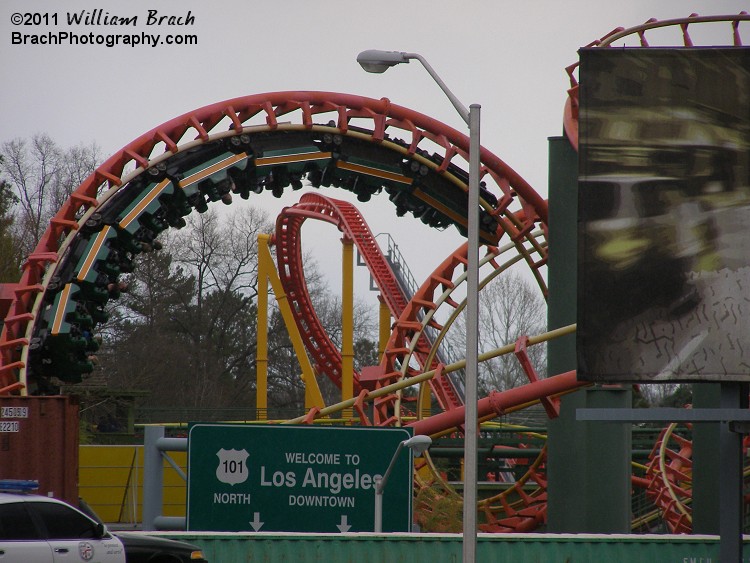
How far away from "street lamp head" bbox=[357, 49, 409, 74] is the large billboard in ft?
9.72

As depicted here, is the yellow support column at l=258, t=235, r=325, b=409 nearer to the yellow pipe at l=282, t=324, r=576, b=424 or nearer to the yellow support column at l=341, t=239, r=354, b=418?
the yellow support column at l=341, t=239, r=354, b=418

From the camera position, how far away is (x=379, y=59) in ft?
42.0

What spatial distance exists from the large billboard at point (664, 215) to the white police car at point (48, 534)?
571cm

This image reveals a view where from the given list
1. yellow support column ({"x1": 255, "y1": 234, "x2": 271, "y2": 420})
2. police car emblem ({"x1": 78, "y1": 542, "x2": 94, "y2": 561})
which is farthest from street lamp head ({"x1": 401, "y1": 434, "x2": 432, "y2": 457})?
yellow support column ({"x1": 255, "y1": 234, "x2": 271, "y2": 420})

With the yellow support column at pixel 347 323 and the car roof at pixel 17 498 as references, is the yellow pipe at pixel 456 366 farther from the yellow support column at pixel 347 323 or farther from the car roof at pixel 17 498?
the yellow support column at pixel 347 323

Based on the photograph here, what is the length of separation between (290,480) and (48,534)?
5151mm

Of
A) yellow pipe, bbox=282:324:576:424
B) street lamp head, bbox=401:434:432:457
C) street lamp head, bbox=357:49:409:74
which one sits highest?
street lamp head, bbox=357:49:409:74

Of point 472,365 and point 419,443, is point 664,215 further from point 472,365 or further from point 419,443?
point 419,443

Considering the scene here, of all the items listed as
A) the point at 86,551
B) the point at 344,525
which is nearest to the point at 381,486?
the point at 344,525

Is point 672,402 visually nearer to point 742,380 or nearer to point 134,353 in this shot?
point 134,353

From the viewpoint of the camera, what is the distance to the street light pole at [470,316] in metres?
12.5

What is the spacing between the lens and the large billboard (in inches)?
560

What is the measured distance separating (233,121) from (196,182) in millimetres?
1605

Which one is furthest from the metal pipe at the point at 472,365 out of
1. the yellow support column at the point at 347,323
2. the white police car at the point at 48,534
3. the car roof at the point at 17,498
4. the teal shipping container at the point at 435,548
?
the yellow support column at the point at 347,323
